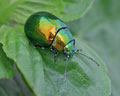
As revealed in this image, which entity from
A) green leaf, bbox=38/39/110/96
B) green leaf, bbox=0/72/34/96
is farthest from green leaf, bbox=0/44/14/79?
green leaf, bbox=0/72/34/96

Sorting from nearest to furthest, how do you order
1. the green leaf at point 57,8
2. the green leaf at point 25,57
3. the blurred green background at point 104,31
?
1. the green leaf at point 25,57
2. the green leaf at point 57,8
3. the blurred green background at point 104,31

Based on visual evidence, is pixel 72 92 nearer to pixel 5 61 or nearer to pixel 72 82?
pixel 72 82

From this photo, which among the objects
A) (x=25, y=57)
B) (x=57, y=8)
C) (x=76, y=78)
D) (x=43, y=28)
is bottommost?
(x=76, y=78)

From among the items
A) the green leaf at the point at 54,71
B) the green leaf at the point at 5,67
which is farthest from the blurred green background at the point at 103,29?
the green leaf at the point at 5,67

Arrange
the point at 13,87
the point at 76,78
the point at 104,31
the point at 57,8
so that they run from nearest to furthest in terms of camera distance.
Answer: the point at 76,78 < the point at 57,8 < the point at 13,87 < the point at 104,31

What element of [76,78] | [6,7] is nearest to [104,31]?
[6,7]

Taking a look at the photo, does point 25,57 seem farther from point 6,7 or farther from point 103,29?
point 103,29

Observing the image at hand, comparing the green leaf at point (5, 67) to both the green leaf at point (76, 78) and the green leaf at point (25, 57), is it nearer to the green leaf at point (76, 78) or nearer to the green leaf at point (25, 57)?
the green leaf at point (25, 57)
